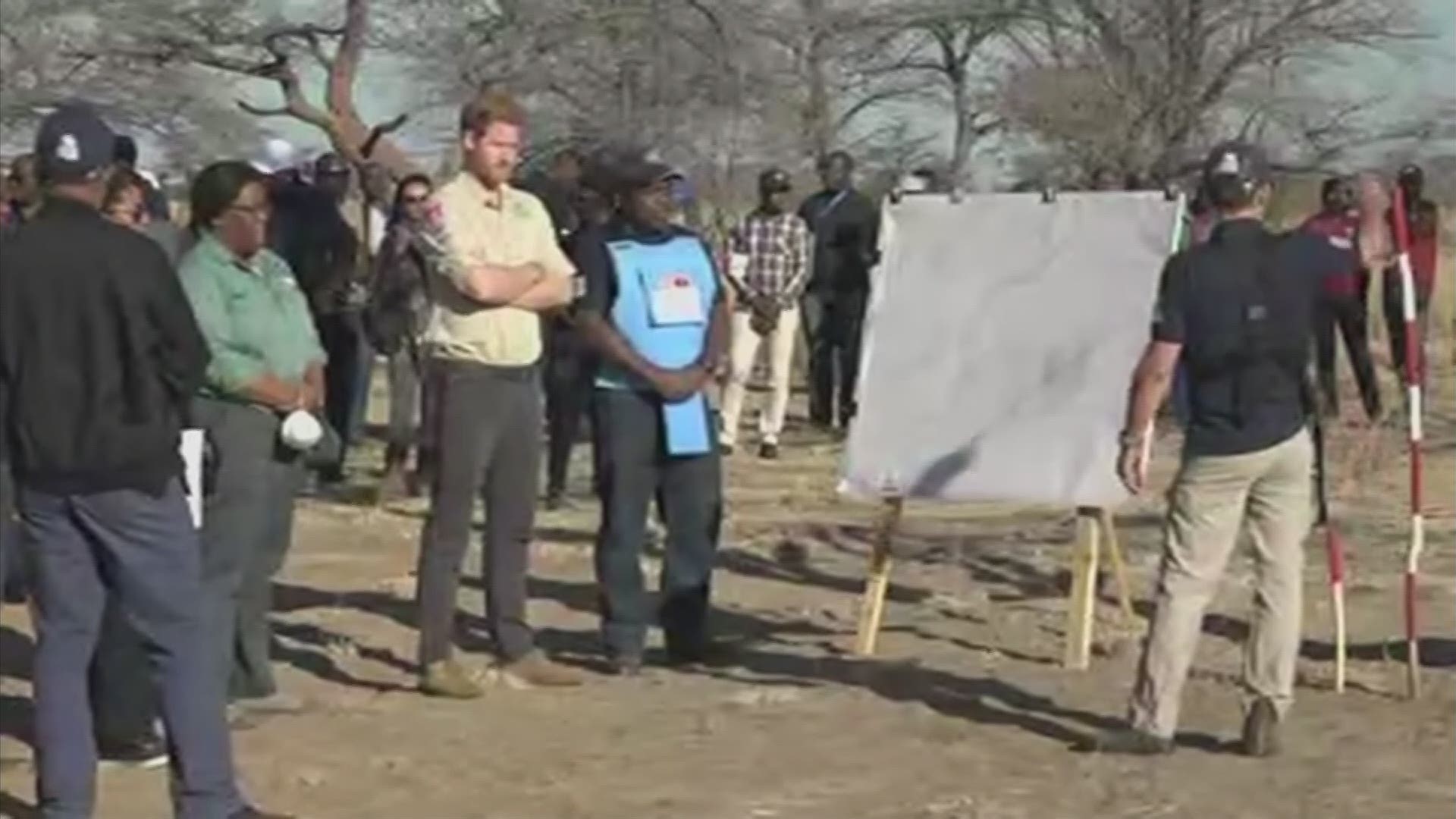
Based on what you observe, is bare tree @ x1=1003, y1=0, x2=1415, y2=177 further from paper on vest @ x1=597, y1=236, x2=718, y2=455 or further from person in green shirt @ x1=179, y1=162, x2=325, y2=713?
person in green shirt @ x1=179, y1=162, x2=325, y2=713

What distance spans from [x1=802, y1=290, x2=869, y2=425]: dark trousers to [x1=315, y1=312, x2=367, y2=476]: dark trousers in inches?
165

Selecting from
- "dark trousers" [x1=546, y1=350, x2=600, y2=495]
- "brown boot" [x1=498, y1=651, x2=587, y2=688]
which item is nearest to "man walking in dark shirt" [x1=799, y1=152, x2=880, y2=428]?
"dark trousers" [x1=546, y1=350, x2=600, y2=495]

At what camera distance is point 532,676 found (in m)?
10.5

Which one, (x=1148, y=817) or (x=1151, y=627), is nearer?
(x=1148, y=817)

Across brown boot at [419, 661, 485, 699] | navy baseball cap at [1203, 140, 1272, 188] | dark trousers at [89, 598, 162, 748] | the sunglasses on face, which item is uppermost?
navy baseball cap at [1203, 140, 1272, 188]

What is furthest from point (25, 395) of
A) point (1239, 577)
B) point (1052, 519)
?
point (1052, 519)

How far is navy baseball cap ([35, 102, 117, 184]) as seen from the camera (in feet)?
24.5

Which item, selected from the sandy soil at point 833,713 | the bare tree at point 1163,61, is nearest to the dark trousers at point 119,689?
the sandy soil at point 833,713

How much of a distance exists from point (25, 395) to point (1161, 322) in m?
3.16

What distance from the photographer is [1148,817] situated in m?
8.38

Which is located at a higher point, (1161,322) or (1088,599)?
(1161,322)

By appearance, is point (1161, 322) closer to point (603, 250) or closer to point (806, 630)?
point (603, 250)

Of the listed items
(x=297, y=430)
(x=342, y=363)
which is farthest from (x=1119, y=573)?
(x=342, y=363)

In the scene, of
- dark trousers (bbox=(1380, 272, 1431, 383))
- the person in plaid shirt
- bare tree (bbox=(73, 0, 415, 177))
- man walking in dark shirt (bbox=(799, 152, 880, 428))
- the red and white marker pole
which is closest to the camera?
the red and white marker pole
